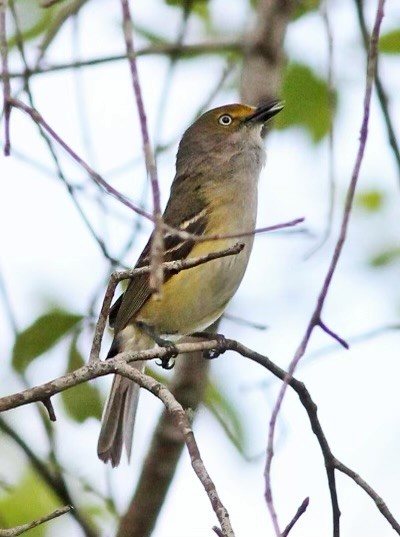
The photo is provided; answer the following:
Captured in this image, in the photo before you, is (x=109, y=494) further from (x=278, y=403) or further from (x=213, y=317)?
(x=278, y=403)

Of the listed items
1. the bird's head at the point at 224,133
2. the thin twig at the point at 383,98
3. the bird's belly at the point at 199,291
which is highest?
the bird's head at the point at 224,133

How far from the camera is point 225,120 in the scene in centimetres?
709

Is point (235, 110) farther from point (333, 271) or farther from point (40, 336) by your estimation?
point (333, 271)

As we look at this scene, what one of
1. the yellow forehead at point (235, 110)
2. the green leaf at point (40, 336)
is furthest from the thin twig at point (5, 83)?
the yellow forehead at point (235, 110)

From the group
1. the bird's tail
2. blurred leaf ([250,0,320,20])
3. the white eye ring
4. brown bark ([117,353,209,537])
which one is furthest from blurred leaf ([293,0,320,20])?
the bird's tail

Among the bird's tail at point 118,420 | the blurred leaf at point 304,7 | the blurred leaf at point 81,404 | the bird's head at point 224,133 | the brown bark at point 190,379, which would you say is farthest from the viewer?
the bird's head at point 224,133

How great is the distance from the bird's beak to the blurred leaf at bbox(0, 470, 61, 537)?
95.3 inches

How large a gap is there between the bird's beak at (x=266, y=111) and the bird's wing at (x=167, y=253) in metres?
0.51

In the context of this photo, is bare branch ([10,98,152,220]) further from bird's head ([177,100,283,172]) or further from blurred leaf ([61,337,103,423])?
bird's head ([177,100,283,172])

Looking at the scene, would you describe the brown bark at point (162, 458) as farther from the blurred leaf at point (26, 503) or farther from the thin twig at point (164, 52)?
the thin twig at point (164, 52)

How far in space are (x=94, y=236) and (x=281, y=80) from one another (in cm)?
182

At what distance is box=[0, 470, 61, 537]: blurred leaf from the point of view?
6004 mm

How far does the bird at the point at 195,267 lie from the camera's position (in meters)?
5.81

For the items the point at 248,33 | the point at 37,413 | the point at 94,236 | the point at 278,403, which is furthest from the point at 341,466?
the point at 248,33
